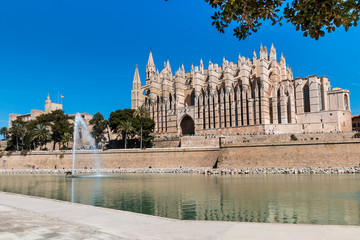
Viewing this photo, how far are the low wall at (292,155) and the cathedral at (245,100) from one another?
14.1m

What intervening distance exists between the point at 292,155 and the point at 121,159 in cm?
2332

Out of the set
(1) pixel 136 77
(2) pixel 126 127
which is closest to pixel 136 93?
(1) pixel 136 77

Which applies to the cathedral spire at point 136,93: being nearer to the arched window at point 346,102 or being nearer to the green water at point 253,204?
the arched window at point 346,102

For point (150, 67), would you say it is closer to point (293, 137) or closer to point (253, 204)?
point (293, 137)

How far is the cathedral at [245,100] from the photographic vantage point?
160ft

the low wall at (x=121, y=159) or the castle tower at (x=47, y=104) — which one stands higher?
the castle tower at (x=47, y=104)

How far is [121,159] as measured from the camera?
147 ft

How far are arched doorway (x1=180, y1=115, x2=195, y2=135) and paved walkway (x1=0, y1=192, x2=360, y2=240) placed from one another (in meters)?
53.6

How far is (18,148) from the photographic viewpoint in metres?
59.1

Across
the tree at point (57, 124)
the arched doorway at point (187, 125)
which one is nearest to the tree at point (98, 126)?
the tree at point (57, 124)

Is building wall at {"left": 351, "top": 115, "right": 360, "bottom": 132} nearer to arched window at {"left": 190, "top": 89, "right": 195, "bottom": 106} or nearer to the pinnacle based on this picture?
arched window at {"left": 190, "top": 89, "right": 195, "bottom": 106}

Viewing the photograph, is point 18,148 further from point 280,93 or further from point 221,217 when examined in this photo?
point 221,217

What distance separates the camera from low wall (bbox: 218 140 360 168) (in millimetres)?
31866

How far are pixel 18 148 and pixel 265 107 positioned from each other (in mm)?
45790
